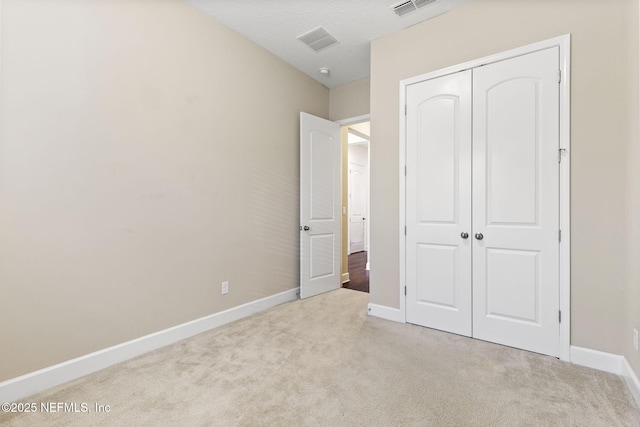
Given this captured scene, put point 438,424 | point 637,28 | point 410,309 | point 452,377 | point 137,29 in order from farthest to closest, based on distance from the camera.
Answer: point 410,309 → point 137,29 → point 452,377 → point 637,28 → point 438,424

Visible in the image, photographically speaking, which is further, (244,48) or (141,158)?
(244,48)

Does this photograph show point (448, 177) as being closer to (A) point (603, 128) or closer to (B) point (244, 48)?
(A) point (603, 128)

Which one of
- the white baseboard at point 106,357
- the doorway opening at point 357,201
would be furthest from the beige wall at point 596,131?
the doorway opening at point 357,201

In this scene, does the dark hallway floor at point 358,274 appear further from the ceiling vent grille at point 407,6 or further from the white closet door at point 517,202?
the ceiling vent grille at point 407,6

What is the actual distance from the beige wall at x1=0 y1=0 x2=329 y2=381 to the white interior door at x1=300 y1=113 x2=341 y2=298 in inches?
20.1

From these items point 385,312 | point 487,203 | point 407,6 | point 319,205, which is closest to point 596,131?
point 487,203

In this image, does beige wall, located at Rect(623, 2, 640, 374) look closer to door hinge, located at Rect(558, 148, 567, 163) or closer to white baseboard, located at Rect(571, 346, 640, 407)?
white baseboard, located at Rect(571, 346, 640, 407)

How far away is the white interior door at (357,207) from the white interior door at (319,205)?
3756 millimetres

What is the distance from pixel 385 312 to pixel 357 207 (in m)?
5.38

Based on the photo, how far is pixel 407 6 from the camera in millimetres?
2611

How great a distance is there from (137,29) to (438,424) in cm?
327

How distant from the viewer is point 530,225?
7.52 ft

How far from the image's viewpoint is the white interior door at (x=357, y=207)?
798 centimetres

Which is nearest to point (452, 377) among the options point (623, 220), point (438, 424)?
point (438, 424)
